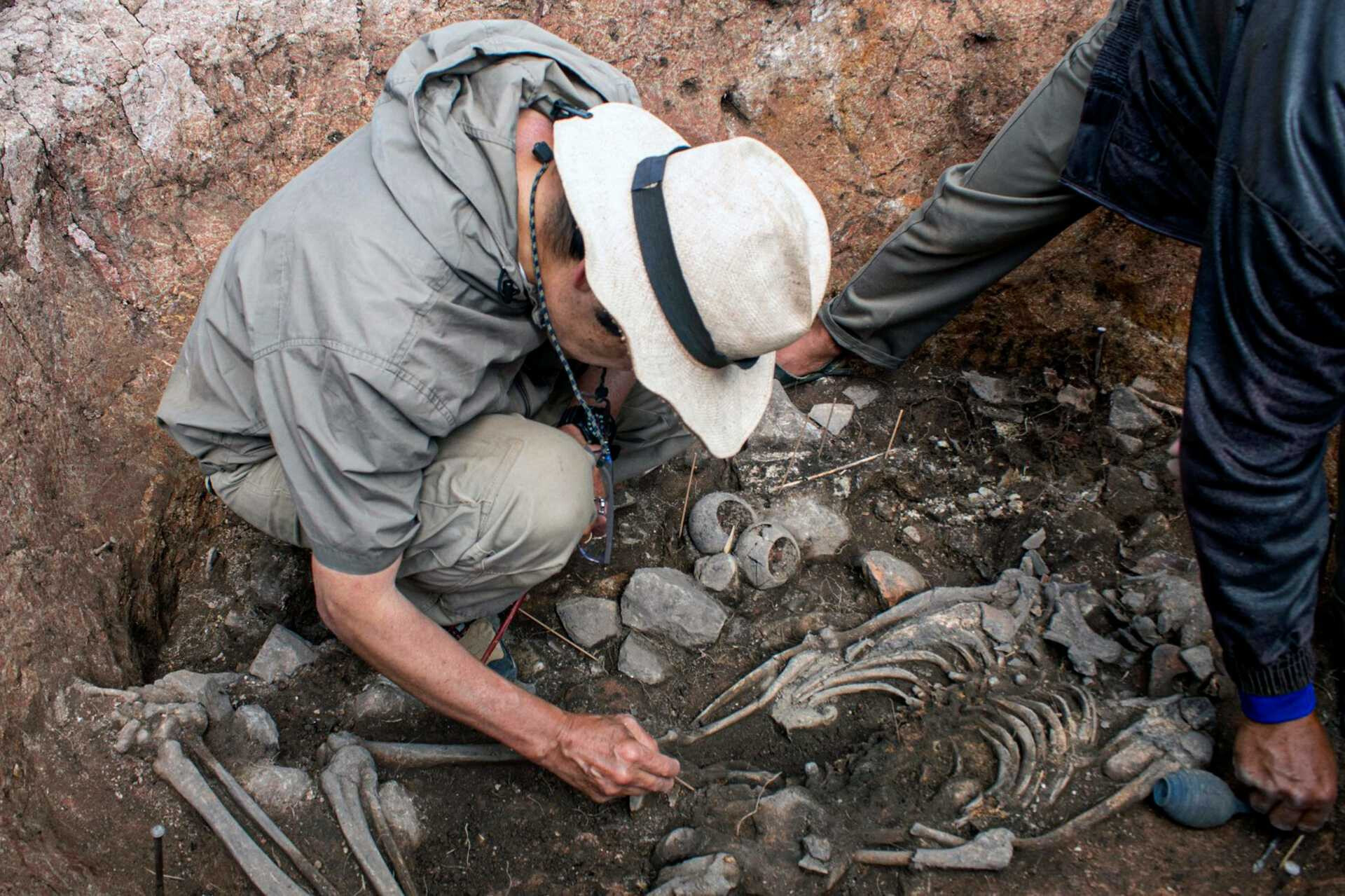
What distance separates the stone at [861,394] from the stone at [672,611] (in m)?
1.08

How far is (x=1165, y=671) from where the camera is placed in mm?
2422

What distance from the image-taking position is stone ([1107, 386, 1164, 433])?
324cm

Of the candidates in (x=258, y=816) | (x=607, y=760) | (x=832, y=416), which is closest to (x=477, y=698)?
(x=607, y=760)

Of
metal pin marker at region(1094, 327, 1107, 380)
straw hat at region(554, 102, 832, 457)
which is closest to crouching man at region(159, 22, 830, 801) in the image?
straw hat at region(554, 102, 832, 457)

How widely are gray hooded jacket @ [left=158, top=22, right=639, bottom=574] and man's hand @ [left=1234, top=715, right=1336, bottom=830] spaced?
1.84m

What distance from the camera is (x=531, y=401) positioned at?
251cm

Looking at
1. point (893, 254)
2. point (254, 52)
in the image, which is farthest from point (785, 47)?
point (254, 52)

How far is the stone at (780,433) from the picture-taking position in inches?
129

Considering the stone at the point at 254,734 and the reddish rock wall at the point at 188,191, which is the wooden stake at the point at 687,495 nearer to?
the reddish rock wall at the point at 188,191

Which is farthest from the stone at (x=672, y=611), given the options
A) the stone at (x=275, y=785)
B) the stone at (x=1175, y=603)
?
the stone at (x=1175, y=603)

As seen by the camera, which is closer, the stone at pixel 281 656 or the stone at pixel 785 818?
the stone at pixel 785 818

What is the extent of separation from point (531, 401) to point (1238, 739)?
1.86 m

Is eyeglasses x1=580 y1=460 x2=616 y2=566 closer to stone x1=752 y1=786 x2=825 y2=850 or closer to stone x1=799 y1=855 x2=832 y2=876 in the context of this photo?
stone x1=752 y1=786 x2=825 y2=850

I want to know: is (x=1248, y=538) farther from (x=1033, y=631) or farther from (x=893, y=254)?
(x=893, y=254)
